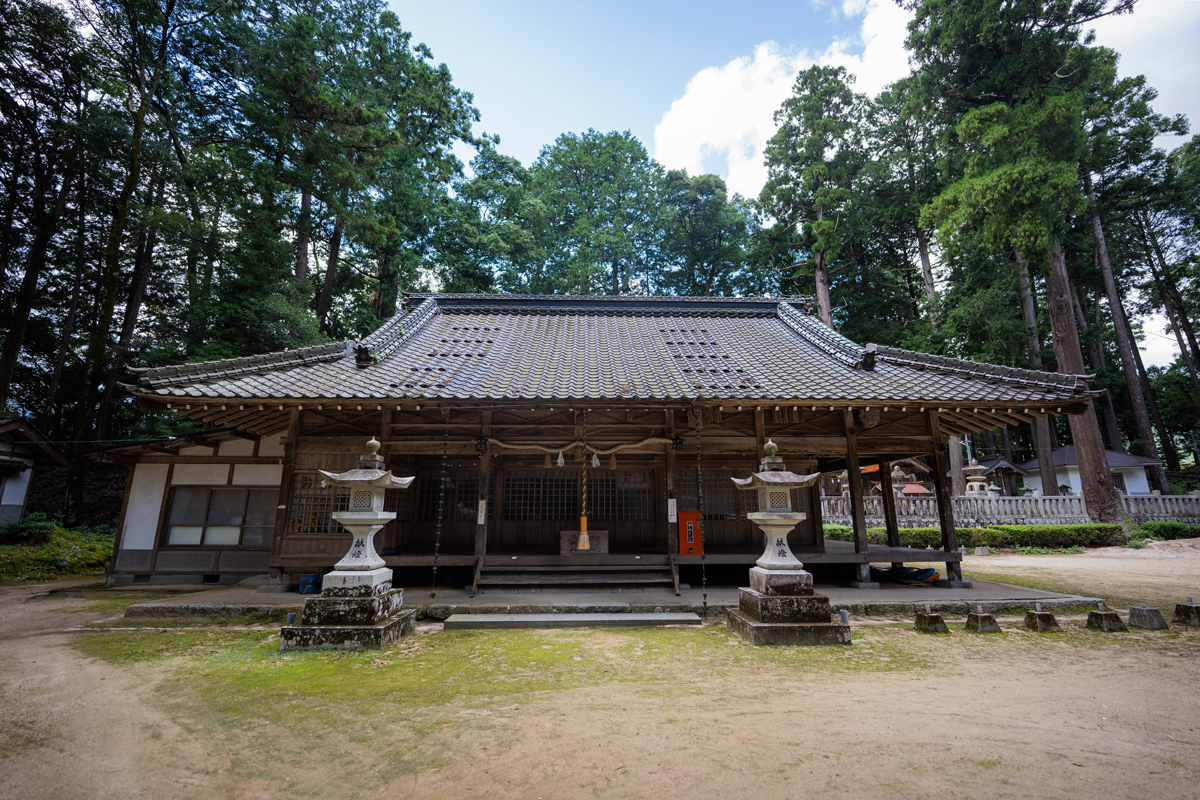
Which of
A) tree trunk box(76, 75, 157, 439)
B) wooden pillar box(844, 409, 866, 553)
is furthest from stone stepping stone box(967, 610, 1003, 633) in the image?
tree trunk box(76, 75, 157, 439)

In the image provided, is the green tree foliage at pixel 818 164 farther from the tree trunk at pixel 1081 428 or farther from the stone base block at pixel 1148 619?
the stone base block at pixel 1148 619

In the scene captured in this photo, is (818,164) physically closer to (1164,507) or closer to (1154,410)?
(1164,507)

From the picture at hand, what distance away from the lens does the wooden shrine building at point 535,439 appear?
8.15m

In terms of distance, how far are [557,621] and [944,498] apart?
7.70 metres

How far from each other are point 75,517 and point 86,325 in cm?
1142

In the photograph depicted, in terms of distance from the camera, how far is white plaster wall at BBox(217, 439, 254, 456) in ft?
34.5

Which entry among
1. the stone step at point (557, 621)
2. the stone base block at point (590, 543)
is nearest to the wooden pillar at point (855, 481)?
the stone step at point (557, 621)

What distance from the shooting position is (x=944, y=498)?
9.23 metres

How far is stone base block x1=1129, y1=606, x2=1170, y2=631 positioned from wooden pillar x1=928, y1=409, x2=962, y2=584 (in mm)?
2425

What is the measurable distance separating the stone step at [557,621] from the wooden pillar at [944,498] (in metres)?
5.44

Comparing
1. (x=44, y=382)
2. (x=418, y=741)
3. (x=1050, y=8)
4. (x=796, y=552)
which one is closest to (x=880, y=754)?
(x=418, y=741)

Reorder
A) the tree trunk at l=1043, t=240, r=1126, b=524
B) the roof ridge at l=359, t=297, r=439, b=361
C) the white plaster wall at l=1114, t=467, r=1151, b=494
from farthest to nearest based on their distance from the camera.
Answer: the white plaster wall at l=1114, t=467, r=1151, b=494, the tree trunk at l=1043, t=240, r=1126, b=524, the roof ridge at l=359, t=297, r=439, b=361

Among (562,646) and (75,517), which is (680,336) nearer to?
(562,646)

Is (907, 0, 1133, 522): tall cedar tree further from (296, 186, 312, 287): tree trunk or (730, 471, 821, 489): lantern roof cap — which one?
(296, 186, 312, 287): tree trunk
